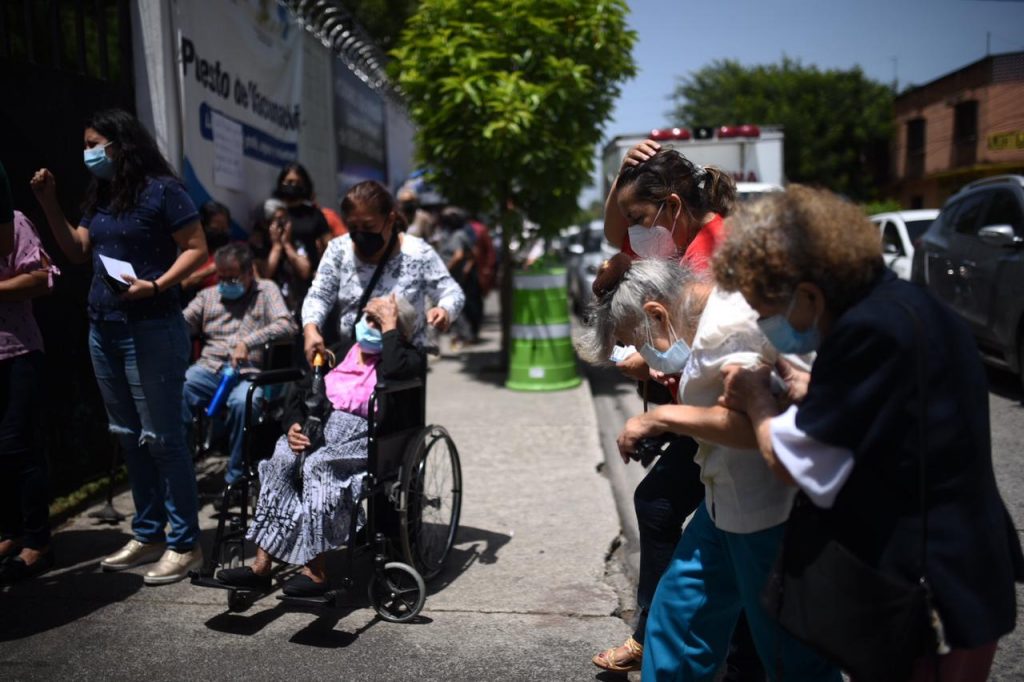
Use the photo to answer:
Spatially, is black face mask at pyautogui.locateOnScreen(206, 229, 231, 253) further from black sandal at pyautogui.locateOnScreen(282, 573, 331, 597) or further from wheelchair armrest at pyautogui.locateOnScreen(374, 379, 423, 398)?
black sandal at pyautogui.locateOnScreen(282, 573, 331, 597)

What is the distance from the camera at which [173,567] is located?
4242 mm

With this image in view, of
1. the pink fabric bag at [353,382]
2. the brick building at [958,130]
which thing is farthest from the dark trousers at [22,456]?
the brick building at [958,130]

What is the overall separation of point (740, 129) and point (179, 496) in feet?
29.4

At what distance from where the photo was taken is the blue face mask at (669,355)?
246 cm

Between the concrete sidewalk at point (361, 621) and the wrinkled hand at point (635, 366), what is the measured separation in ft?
3.89

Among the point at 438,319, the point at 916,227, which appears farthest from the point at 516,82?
the point at 916,227

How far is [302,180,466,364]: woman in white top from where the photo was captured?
4289 millimetres

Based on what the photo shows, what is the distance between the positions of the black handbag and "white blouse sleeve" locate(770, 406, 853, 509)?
0.10 meters

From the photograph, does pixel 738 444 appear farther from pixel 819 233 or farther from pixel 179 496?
pixel 179 496

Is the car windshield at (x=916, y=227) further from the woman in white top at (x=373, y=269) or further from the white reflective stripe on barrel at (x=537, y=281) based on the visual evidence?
the woman in white top at (x=373, y=269)

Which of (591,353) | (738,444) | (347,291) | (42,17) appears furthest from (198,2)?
(738,444)

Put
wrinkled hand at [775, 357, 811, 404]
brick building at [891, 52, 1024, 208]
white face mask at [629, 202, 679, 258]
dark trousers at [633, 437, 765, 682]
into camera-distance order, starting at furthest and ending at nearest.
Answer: brick building at [891, 52, 1024, 208]
dark trousers at [633, 437, 765, 682]
white face mask at [629, 202, 679, 258]
wrinkled hand at [775, 357, 811, 404]

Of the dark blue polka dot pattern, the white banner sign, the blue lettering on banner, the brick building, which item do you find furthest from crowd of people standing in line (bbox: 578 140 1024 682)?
the brick building

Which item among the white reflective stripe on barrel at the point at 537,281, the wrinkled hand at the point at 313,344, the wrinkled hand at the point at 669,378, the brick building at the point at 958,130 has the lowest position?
the white reflective stripe on barrel at the point at 537,281
